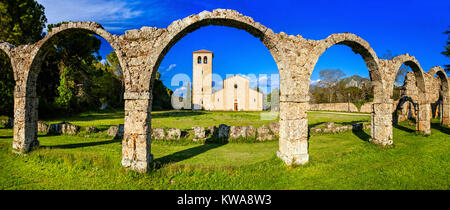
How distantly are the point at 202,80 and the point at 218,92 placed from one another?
4.07 metres

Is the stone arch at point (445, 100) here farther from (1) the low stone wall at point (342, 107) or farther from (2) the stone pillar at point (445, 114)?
(1) the low stone wall at point (342, 107)

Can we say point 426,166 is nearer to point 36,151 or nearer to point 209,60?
Answer: point 36,151

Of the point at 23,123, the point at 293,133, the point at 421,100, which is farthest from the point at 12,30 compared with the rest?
the point at 421,100

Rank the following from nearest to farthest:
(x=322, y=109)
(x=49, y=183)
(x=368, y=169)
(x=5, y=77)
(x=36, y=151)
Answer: (x=49, y=183), (x=368, y=169), (x=36, y=151), (x=5, y=77), (x=322, y=109)

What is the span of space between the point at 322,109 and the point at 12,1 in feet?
150

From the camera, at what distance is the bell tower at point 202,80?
133 feet

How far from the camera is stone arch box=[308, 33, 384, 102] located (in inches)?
265

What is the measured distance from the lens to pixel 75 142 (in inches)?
381

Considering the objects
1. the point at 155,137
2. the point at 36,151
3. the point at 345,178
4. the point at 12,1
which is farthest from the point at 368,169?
the point at 12,1

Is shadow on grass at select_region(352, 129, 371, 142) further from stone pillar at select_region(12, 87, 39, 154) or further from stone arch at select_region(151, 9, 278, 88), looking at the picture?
stone pillar at select_region(12, 87, 39, 154)

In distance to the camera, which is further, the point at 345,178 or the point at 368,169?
the point at 368,169

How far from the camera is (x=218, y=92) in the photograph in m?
41.9

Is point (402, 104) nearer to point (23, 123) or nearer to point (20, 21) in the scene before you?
point (23, 123)

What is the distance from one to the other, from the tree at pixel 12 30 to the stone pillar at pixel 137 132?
54.1 feet
